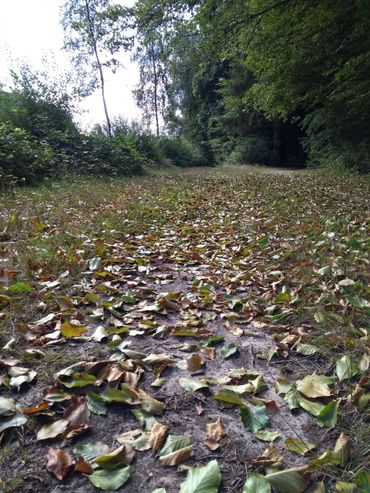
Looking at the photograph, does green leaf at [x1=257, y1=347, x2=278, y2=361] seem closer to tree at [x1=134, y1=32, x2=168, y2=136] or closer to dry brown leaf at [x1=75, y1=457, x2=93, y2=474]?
dry brown leaf at [x1=75, y1=457, x2=93, y2=474]

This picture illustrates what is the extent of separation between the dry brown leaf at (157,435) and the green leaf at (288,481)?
13.8 inches

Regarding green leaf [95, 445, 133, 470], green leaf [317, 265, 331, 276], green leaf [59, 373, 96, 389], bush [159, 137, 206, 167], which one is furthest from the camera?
bush [159, 137, 206, 167]

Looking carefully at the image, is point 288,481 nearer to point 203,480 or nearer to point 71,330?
point 203,480

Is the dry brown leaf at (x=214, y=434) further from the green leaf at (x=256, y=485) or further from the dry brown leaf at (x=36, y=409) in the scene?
the dry brown leaf at (x=36, y=409)

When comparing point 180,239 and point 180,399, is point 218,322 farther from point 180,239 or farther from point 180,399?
point 180,239

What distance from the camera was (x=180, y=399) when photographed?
1.39 metres

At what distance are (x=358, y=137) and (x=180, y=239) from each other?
31.7 feet

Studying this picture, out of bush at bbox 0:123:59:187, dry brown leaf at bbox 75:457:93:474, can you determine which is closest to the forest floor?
dry brown leaf at bbox 75:457:93:474

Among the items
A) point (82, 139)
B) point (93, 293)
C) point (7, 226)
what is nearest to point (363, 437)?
point (93, 293)

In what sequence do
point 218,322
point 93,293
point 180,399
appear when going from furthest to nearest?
1. point 93,293
2. point 218,322
3. point 180,399

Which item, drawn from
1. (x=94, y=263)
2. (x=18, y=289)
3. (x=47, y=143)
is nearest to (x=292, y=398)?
(x=18, y=289)

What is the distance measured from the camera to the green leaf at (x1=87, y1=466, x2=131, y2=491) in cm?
101

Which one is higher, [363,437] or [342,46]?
[342,46]

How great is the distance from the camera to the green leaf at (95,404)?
4.24ft
